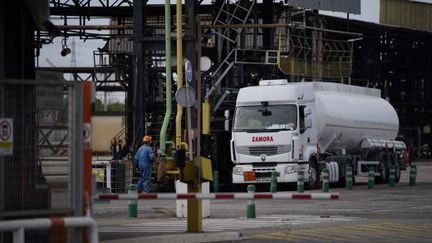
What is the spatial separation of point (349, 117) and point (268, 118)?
5.08 m

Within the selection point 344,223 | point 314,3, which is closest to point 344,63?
point 314,3

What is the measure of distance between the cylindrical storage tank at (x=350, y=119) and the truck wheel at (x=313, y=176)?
140 centimetres

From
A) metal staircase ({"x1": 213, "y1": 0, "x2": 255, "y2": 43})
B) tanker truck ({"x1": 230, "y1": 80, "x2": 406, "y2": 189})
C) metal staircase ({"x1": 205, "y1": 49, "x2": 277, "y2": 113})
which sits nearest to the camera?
tanker truck ({"x1": 230, "y1": 80, "x2": 406, "y2": 189})

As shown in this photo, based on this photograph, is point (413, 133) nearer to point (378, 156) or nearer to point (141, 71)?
point (378, 156)

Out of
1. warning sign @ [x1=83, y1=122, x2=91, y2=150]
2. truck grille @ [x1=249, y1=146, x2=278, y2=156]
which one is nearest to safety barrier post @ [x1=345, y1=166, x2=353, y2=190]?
truck grille @ [x1=249, y1=146, x2=278, y2=156]

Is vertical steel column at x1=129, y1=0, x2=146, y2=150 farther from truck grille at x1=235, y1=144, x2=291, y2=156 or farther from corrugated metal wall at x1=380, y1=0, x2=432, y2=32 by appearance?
corrugated metal wall at x1=380, y1=0, x2=432, y2=32

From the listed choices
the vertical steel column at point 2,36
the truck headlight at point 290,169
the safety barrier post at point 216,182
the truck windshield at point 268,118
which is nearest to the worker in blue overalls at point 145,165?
the safety barrier post at point 216,182

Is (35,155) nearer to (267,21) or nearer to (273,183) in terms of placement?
(273,183)

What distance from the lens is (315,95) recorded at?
37.2 metres

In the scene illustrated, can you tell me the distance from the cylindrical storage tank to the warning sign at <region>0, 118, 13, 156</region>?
24767mm

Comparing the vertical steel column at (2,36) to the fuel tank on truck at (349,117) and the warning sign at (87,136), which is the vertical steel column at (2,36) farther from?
the fuel tank on truck at (349,117)

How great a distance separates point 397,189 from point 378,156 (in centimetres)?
513

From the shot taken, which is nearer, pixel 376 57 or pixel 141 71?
pixel 141 71

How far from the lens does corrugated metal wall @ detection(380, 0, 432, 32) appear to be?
63.6 meters
